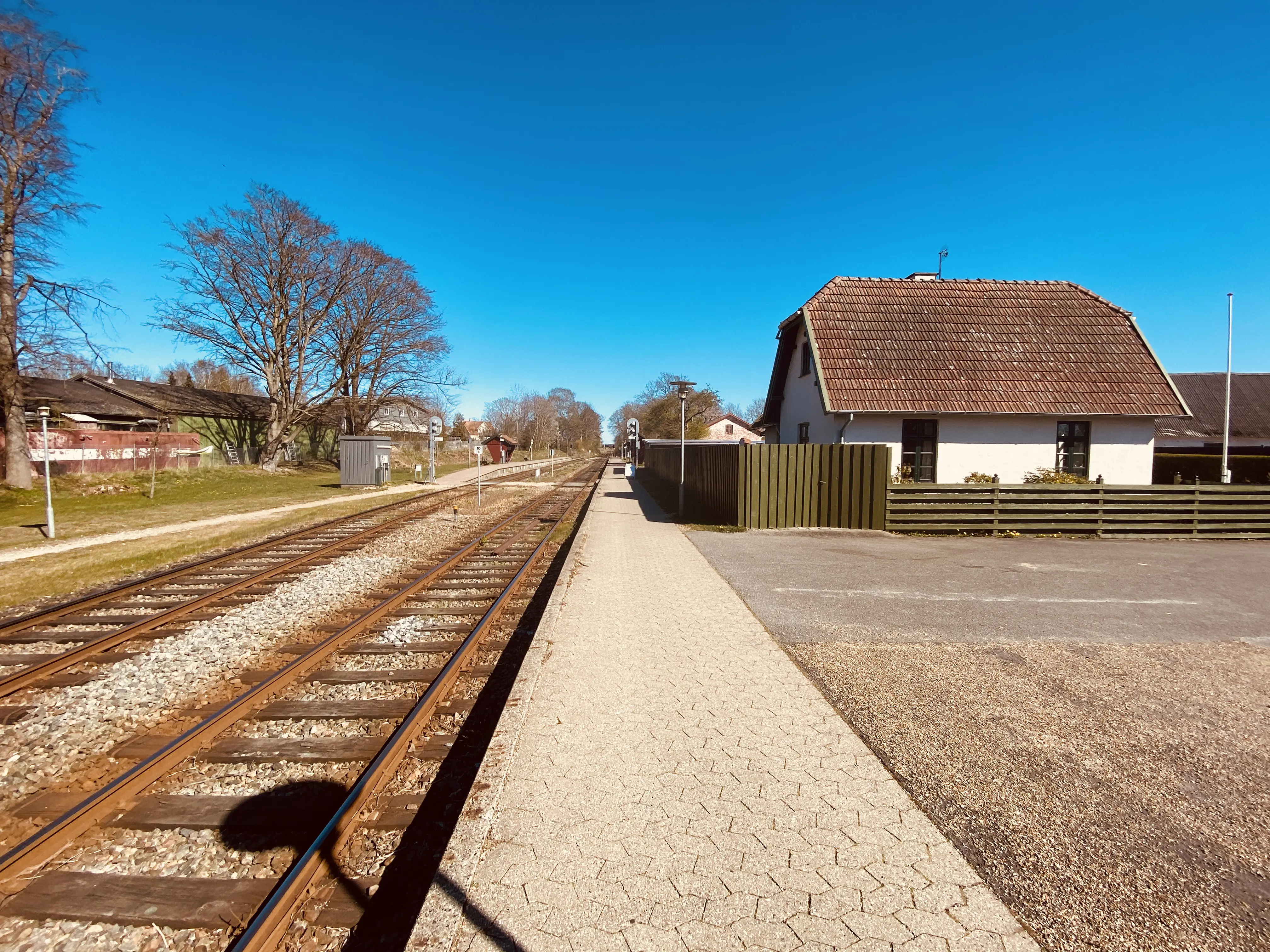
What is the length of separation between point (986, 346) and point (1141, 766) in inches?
623

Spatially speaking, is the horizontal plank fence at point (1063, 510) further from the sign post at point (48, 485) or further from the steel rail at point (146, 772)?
the sign post at point (48, 485)

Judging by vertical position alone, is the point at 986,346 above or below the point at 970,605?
above

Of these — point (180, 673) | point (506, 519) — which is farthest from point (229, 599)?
point (506, 519)

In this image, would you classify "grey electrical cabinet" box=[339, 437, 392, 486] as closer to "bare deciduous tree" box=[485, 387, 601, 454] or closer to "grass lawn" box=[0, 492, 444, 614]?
"grass lawn" box=[0, 492, 444, 614]

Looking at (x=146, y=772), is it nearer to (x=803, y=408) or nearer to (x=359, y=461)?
(x=803, y=408)

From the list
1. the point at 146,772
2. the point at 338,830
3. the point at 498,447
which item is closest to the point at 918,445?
the point at 338,830

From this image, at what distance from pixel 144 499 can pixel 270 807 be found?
21.6 meters

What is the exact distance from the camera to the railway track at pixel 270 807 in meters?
2.64

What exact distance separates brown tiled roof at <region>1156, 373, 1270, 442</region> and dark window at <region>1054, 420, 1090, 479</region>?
13010mm

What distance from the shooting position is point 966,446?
51.5 ft

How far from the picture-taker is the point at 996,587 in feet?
26.9

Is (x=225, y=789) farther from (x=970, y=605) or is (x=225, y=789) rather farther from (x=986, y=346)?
(x=986, y=346)

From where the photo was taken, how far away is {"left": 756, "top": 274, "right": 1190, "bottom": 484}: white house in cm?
1541

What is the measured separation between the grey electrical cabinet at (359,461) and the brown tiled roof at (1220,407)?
110 feet
